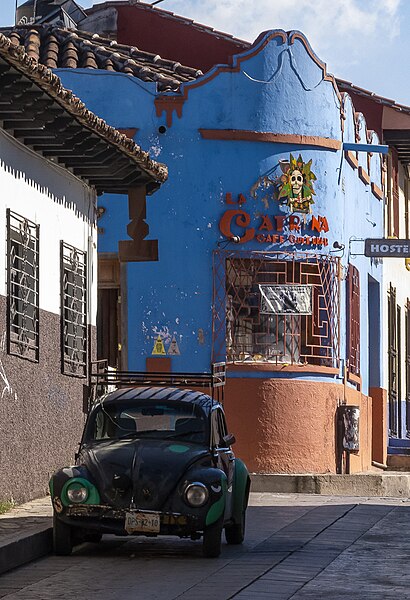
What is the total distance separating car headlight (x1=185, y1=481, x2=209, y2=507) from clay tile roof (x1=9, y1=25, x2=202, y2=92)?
47.2ft

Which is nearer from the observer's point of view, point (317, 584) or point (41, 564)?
point (317, 584)

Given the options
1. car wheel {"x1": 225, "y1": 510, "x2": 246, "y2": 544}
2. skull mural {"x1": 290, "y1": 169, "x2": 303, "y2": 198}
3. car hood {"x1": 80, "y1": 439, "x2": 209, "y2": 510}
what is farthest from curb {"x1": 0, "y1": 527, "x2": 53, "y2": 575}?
skull mural {"x1": 290, "y1": 169, "x2": 303, "y2": 198}

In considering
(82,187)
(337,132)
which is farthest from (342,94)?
(82,187)

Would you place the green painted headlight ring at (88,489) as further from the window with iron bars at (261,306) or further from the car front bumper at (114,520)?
the window with iron bars at (261,306)

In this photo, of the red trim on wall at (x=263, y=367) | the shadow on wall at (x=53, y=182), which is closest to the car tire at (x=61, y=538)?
the shadow on wall at (x=53, y=182)

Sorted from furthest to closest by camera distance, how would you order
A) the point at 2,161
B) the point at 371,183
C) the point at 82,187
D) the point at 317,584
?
the point at 371,183
the point at 82,187
the point at 2,161
the point at 317,584

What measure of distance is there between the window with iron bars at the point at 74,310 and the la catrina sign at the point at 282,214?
5361 mm

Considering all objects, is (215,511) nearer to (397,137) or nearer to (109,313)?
(109,313)

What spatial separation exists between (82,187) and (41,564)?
8.59 meters

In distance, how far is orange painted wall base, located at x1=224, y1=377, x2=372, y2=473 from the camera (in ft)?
85.9

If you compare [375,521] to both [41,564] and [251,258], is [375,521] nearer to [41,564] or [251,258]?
[41,564]

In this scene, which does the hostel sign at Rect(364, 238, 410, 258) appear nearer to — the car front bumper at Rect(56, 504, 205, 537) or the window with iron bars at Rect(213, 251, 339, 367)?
the window with iron bars at Rect(213, 251, 339, 367)

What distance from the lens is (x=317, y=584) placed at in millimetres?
12523

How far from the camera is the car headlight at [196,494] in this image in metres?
14.5
